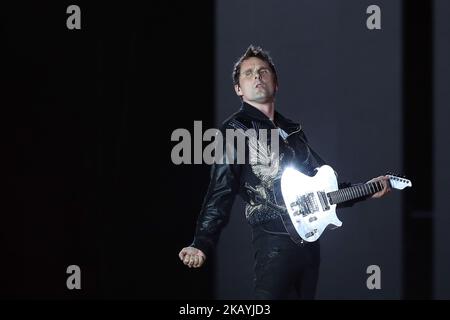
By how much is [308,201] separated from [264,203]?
201 millimetres

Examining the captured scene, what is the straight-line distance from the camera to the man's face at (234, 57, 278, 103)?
3.10 meters

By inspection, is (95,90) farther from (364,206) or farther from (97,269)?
(364,206)

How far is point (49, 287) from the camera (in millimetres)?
3287

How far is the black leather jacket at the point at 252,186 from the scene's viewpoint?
2969 mm

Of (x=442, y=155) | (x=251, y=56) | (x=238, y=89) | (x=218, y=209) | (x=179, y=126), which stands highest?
(x=251, y=56)

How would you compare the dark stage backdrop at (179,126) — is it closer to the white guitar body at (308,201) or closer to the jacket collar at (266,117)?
the jacket collar at (266,117)

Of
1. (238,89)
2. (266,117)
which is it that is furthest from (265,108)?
(238,89)

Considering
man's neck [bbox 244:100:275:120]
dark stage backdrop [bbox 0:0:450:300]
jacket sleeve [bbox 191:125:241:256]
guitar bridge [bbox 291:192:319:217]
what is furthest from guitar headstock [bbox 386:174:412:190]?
jacket sleeve [bbox 191:125:241:256]

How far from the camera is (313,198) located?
9.67 ft

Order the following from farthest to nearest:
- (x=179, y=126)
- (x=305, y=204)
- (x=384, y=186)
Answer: (x=179, y=126), (x=384, y=186), (x=305, y=204)

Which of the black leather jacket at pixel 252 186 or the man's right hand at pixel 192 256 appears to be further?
the man's right hand at pixel 192 256

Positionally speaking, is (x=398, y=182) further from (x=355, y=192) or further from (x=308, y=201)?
(x=308, y=201)

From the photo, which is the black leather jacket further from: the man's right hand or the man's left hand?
the man's left hand

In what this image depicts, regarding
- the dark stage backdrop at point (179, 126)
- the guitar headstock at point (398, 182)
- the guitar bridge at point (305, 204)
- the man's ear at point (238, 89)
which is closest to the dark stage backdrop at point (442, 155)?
the dark stage backdrop at point (179, 126)
